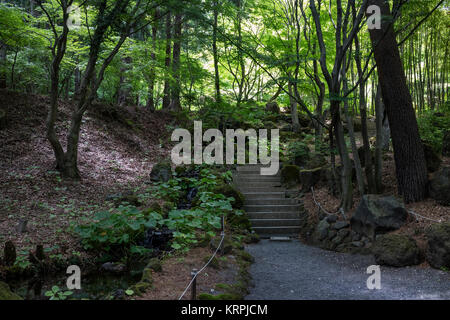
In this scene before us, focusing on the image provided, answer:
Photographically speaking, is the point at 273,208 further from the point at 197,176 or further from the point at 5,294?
the point at 5,294

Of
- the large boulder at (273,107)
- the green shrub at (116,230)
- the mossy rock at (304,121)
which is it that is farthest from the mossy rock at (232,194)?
the large boulder at (273,107)

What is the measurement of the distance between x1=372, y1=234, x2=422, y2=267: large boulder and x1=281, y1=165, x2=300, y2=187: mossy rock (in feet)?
14.0

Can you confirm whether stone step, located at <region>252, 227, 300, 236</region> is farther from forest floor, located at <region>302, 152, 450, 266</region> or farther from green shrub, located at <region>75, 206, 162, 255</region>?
green shrub, located at <region>75, 206, 162, 255</region>

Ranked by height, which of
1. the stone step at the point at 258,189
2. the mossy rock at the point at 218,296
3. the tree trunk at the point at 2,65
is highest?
the tree trunk at the point at 2,65

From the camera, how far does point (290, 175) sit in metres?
9.13

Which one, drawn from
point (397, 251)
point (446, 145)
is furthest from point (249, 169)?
point (397, 251)

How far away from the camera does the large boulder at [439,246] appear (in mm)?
4188

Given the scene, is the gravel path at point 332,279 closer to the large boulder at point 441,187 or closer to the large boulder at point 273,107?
the large boulder at point 441,187

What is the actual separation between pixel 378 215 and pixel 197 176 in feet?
15.8

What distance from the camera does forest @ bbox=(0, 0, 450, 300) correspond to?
4285 mm

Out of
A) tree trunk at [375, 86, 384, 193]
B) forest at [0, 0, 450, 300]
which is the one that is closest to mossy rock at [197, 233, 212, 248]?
forest at [0, 0, 450, 300]

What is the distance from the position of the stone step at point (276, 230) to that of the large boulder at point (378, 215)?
1785 millimetres
